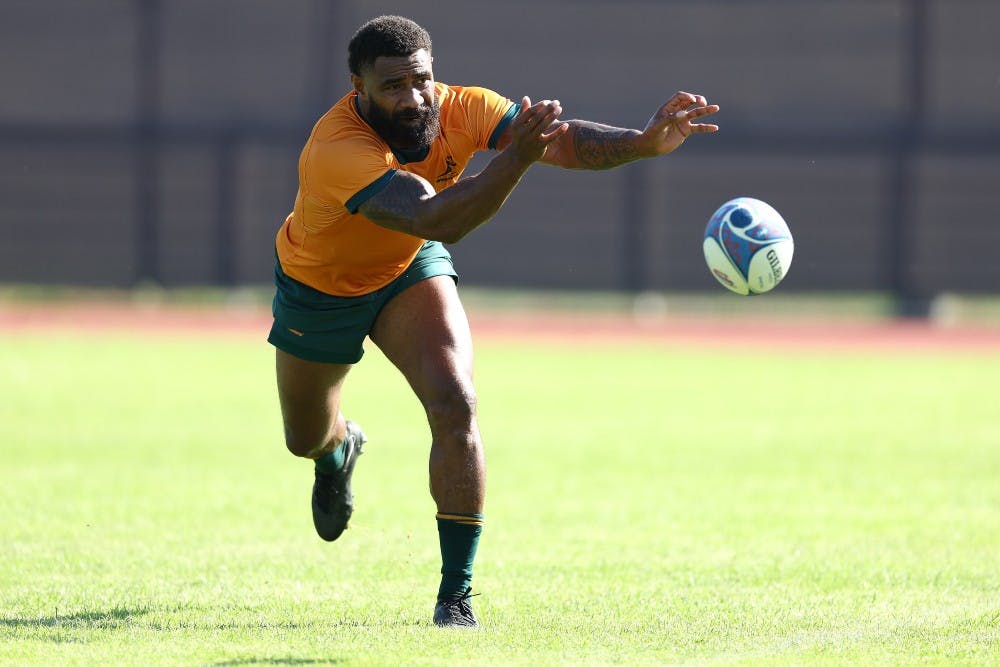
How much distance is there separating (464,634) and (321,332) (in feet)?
5.40

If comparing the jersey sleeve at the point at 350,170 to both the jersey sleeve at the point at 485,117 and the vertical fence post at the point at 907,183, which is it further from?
the vertical fence post at the point at 907,183

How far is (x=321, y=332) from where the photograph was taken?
6473 millimetres

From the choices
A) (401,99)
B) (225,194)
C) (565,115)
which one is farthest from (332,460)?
(225,194)

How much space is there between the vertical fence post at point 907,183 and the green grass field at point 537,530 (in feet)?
41.0

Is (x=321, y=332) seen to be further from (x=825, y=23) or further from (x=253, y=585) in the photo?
(x=825, y=23)

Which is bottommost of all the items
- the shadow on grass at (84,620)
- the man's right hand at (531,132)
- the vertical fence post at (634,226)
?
the vertical fence post at (634,226)

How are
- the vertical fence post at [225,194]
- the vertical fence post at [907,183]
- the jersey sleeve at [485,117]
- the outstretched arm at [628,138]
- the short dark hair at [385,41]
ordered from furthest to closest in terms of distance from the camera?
→ the vertical fence post at [225,194], the vertical fence post at [907,183], the jersey sleeve at [485,117], the outstretched arm at [628,138], the short dark hair at [385,41]

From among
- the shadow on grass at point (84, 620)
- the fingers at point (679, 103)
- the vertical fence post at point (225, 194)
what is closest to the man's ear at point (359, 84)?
the fingers at point (679, 103)

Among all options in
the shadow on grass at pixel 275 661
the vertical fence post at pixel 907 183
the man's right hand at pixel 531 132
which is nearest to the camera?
the shadow on grass at pixel 275 661

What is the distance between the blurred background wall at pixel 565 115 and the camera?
95.3 feet

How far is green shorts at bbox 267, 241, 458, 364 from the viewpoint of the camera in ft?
20.8

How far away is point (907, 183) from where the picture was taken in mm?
28797

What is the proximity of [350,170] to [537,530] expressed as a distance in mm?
3129

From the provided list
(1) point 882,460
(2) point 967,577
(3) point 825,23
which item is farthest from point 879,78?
(2) point 967,577
